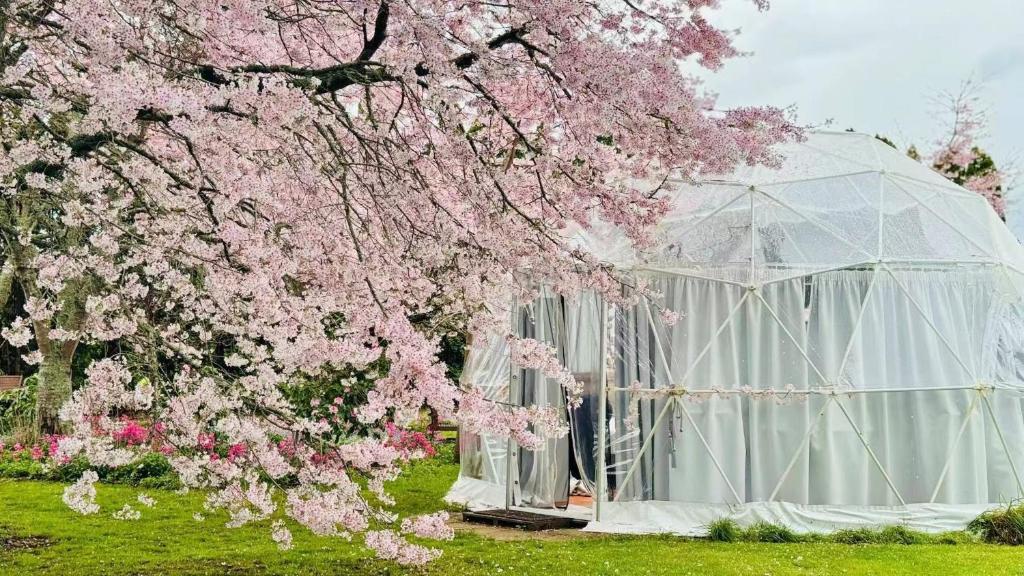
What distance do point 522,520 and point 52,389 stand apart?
7.90 m

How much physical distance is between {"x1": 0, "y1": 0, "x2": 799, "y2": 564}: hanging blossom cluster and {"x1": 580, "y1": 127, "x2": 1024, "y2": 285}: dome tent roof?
12.5ft

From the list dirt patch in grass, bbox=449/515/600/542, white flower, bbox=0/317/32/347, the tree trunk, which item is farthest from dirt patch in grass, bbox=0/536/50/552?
the tree trunk

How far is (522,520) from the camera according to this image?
371 inches

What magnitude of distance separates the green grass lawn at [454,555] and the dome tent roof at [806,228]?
285 centimetres

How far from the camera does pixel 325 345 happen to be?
5.05m

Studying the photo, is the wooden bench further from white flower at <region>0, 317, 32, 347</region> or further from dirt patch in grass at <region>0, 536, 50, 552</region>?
white flower at <region>0, 317, 32, 347</region>

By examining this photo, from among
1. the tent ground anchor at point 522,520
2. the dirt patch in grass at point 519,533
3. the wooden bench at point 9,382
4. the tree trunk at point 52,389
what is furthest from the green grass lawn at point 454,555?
the wooden bench at point 9,382

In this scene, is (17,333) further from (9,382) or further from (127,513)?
(9,382)

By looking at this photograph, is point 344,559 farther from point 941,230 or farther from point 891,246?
point 941,230

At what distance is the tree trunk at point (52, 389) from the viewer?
13312 mm

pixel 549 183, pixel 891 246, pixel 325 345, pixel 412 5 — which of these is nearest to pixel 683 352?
pixel 891 246

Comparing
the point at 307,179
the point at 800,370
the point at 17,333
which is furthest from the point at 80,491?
the point at 800,370

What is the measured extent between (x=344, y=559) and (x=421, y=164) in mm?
3616

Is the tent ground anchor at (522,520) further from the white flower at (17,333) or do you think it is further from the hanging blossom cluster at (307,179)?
the white flower at (17,333)
